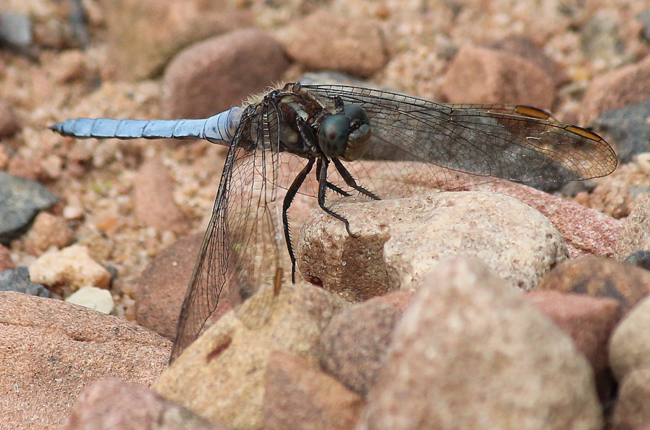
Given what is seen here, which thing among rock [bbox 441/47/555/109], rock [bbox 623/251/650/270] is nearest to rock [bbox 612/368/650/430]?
rock [bbox 623/251/650/270]

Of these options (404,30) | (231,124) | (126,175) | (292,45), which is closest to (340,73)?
(292,45)

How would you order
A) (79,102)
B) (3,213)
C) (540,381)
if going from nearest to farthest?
(540,381) < (3,213) < (79,102)

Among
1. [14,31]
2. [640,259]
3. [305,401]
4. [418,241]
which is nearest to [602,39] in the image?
[640,259]

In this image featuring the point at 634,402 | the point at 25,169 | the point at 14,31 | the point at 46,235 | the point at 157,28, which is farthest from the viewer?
the point at 14,31

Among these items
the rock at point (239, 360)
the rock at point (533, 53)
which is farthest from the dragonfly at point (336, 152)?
the rock at point (533, 53)

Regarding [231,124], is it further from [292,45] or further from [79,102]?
[79,102]

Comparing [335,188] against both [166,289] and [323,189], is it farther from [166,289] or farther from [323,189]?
[166,289]
